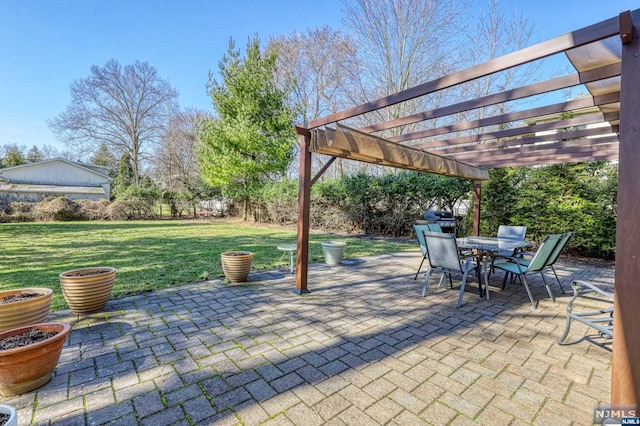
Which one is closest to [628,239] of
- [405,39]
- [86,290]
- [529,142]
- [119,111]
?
[529,142]

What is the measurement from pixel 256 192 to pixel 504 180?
11330 millimetres

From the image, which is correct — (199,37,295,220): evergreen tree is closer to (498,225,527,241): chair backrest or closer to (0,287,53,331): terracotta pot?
(498,225,527,241): chair backrest

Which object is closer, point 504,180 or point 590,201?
point 590,201

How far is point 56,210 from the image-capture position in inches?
579

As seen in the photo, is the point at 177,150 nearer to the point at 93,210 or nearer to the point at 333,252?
the point at 93,210

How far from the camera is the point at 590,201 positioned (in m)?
7.32

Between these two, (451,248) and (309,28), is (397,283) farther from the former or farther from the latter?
(309,28)

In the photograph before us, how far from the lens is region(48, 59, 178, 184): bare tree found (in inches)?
873

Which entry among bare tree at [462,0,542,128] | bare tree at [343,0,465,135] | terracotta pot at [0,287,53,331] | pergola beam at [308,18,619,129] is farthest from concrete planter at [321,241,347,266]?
bare tree at [462,0,542,128]

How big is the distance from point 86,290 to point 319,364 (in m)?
2.77

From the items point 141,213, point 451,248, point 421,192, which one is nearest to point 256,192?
point 141,213

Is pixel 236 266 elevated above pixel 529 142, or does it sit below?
below

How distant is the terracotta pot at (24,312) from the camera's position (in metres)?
2.49

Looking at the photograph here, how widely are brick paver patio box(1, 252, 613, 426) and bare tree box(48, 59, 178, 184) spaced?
22.3 metres
